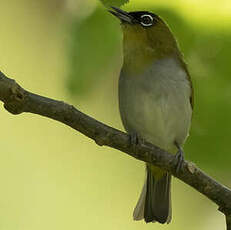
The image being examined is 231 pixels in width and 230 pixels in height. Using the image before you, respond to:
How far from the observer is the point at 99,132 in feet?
7.32

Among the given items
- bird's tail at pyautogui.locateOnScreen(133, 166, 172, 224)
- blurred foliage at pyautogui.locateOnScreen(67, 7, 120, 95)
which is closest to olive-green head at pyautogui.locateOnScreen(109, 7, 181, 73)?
bird's tail at pyautogui.locateOnScreen(133, 166, 172, 224)

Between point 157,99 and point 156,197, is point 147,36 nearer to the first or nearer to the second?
point 157,99

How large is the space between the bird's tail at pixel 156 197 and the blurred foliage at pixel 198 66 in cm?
209

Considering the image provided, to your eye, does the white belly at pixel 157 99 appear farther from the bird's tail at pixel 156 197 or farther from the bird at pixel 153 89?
the bird's tail at pixel 156 197

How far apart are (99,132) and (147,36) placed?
1.69 metres

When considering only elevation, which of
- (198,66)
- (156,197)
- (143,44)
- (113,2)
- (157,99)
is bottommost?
(113,2)

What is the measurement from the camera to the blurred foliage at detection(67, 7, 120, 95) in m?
1.74

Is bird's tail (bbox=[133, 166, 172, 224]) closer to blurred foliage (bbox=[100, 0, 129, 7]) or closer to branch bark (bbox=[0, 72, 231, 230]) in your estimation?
branch bark (bbox=[0, 72, 231, 230])

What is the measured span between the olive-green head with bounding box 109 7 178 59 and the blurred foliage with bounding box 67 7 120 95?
1.60 m

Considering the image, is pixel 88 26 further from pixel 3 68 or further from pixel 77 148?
pixel 77 148

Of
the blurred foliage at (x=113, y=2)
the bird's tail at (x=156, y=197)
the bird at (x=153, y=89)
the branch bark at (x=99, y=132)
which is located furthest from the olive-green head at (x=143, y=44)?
the blurred foliage at (x=113, y=2)

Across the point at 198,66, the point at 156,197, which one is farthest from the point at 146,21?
the point at 198,66

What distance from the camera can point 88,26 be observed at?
1.79m

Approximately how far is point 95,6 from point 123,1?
0.49m
